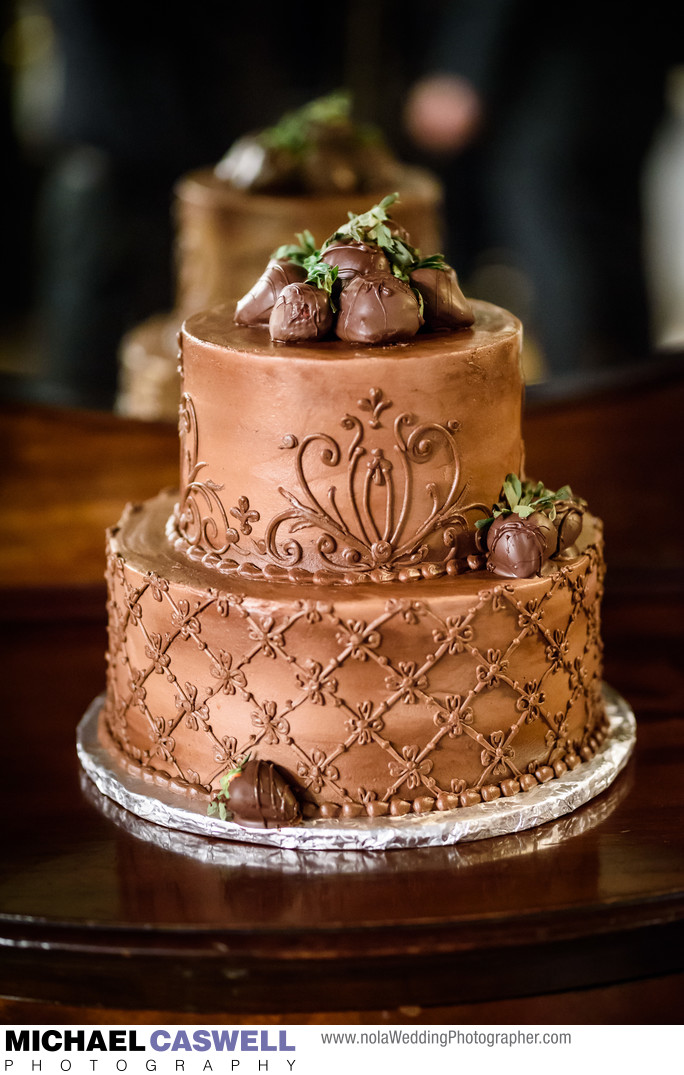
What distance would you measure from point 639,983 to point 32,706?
1.53 meters

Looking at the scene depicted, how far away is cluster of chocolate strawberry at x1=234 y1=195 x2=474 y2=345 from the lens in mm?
2266

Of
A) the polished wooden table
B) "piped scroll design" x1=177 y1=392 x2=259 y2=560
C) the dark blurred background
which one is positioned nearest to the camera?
the polished wooden table

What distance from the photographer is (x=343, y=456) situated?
2256mm

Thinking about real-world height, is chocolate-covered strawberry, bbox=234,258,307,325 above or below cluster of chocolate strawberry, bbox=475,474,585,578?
above

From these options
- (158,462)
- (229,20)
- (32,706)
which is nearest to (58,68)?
(229,20)

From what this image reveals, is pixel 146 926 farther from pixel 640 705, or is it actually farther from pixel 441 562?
pixel 640 705

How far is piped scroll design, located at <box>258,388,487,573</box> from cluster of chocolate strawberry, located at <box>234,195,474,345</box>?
6.0 inches

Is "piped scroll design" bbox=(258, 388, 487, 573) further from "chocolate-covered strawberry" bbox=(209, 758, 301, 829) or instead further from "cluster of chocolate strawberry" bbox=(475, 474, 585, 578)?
"chocolate-covered strawberry" bbox=(209, 758, 301, 829)

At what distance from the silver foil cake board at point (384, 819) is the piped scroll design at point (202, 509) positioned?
49 centimetres

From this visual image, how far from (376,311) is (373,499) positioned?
0.34 metres

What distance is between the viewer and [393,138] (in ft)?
23.2
